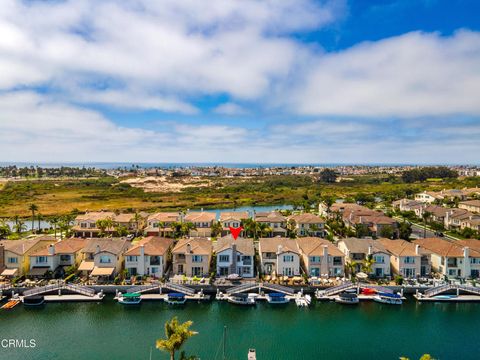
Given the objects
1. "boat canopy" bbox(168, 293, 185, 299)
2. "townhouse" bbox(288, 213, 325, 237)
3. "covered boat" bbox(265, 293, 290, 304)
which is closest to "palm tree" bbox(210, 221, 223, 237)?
"townhouse" bbox(288, 213, 325, 237)

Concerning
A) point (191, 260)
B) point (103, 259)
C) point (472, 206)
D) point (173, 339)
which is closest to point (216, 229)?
point (191, 260)

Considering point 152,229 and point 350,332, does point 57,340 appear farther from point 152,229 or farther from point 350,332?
point 152,229

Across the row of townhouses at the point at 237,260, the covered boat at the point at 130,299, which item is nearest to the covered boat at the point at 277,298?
the row of townhouses at the point at 237,260

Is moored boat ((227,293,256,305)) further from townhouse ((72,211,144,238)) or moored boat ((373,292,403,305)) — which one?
townhouse ((72,211,144,238))

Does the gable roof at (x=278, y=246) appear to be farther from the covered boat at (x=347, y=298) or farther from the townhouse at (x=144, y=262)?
the townhouse at (x=144, y=262)

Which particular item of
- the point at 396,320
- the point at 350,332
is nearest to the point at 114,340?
the point at 350,332

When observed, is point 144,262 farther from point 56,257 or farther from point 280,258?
point 280,258
